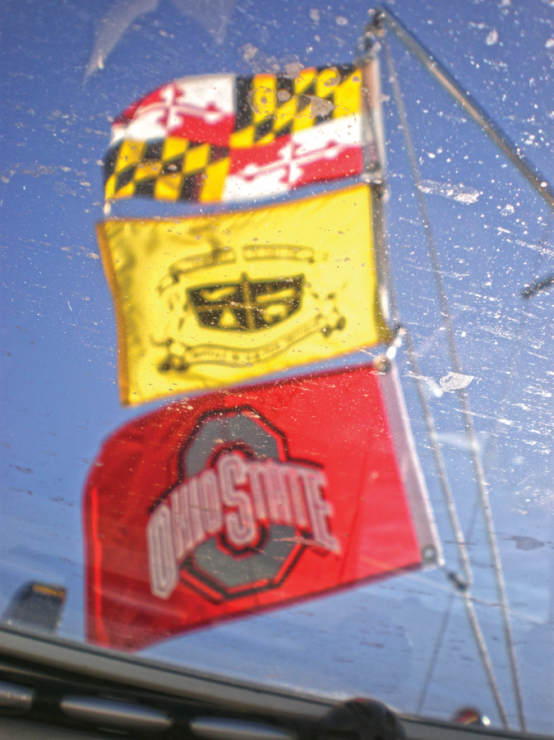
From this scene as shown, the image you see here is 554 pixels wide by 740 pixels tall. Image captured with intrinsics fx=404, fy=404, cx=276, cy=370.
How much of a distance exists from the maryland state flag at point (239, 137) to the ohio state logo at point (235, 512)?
408 millimetres

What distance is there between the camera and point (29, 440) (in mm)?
796

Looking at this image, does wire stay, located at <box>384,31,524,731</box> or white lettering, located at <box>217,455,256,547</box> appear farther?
white lettering, located at <box>217,455,256,547</box>

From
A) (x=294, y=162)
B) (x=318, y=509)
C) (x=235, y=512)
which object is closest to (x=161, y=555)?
(x=235, y=512)

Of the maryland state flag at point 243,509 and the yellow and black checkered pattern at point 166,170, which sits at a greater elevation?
the yellow and black checkered pattern at point 166,170

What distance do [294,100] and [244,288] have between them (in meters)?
0.29

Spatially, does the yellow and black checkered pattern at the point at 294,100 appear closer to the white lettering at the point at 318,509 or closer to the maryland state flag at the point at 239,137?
the maryland state flag at the point at 239,137

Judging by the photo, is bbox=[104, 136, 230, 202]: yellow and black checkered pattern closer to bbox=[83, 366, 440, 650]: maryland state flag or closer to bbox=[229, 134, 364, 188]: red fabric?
bbox=[229, 134, 364, 188]: red fabric

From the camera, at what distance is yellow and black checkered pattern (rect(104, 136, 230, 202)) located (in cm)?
64

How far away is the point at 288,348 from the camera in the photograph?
73 cm

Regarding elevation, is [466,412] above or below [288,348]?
below

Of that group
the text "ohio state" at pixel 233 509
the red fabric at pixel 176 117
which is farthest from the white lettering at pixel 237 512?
the red fabric at pixel 176 117

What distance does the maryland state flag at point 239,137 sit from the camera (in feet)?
1.96

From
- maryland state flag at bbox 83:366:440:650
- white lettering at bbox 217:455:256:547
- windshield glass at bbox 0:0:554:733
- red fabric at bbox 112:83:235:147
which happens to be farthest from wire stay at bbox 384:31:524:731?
white lettering at bbox 217:455:256:547

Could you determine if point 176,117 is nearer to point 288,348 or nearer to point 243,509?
point 288,348
